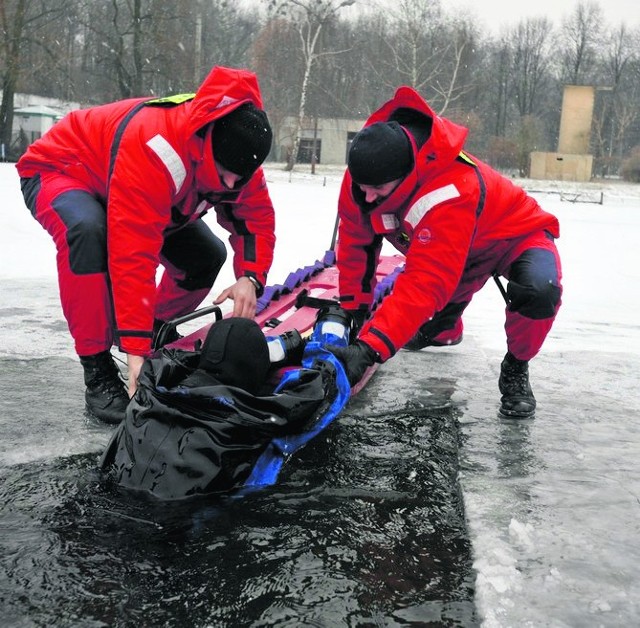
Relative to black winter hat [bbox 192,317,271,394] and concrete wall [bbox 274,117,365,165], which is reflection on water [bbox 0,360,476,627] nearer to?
black winter hat [bbox 192,317,271,394]

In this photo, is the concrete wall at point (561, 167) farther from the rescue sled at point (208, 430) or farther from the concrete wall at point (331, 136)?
the rescue sled at point (208, 430)

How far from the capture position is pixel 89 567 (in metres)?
2.04

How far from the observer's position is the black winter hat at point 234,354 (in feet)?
8.70

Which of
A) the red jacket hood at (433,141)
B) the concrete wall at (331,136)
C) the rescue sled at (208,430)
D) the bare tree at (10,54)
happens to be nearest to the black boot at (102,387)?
the rescue sled at (208,430)

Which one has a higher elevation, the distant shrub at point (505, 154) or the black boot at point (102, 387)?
the distant shrub at point (505, 154)

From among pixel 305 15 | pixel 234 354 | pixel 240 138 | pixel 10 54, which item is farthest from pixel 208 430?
pixel 305 15

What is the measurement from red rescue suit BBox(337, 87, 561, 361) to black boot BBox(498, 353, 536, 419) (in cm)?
7

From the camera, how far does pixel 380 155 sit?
302 centimetres

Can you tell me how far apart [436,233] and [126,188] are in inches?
47.5

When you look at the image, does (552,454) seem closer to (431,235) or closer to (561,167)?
(431,235)

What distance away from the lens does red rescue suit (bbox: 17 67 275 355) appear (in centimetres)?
304

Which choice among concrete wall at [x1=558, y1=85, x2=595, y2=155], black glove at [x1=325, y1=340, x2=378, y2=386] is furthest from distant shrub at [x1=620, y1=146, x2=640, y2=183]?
black glove at [x1=325, y1=340, x2=378, y2=386]

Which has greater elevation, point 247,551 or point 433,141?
point 433,141

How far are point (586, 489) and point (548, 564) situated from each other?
0.62m
